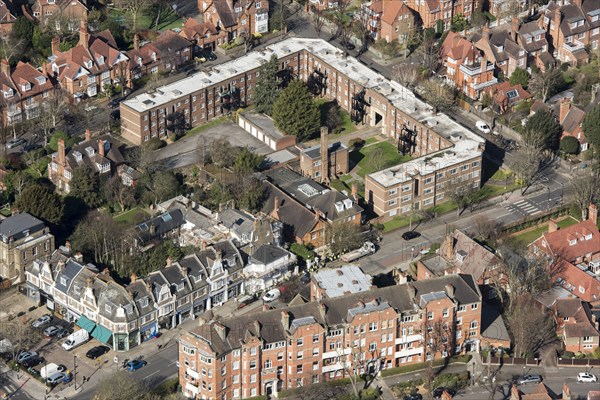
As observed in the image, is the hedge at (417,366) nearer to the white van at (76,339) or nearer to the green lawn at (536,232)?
the green lawn at (536,232)

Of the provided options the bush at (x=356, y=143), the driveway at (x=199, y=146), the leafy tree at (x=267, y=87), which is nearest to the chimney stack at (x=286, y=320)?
the driveway at (x=199, y=146)

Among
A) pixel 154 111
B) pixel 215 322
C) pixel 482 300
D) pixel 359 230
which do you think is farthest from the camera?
pixel 154 111

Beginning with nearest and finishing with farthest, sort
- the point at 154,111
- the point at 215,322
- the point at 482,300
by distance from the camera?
the point at 215,322
the point at 482,300
the point at 154,111

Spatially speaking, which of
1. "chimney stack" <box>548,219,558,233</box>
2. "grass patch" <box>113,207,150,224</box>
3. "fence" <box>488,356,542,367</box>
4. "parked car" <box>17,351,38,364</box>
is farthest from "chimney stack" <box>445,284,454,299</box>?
"parked car" <box>17,351,38,364</box>

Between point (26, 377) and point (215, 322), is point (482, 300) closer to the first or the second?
point (215, 322)

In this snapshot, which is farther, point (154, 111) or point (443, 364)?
point (154, 111)

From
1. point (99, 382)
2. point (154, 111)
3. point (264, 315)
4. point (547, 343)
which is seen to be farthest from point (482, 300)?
point (154, 111)
